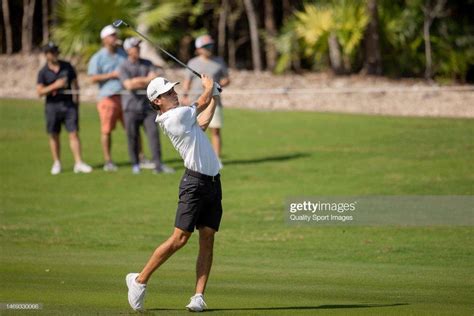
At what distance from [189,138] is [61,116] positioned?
33.1ft

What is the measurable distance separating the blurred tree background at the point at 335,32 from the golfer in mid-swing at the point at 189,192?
17500mm

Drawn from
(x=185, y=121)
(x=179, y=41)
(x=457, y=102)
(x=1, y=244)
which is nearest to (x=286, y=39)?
(x=179, y=41)

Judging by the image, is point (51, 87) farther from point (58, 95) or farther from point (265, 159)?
point (265, 159)

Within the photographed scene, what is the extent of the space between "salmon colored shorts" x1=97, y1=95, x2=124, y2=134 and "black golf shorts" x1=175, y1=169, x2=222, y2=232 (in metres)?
10.1

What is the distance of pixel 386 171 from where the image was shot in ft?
60.1

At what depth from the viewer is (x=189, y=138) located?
9133 mm

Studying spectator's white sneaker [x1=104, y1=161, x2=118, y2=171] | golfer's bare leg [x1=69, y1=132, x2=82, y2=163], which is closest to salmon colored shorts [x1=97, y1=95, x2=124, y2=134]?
golfer's bare leg [x1=69, y1=132, x2=82, y2=163]

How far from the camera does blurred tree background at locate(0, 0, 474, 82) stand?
26.7 meters

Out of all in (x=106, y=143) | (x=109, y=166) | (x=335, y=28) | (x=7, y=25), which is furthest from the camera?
(x=7, y=25)

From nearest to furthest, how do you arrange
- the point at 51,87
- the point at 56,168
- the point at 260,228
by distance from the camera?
the point at 260,228 → the point at 51,87 → the point at 56,168

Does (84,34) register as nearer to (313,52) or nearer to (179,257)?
(313,52)

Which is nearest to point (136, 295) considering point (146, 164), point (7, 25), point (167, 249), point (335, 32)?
point (167, 249)

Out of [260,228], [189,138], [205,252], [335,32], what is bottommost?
[260,228]

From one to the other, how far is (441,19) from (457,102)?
162 inches
